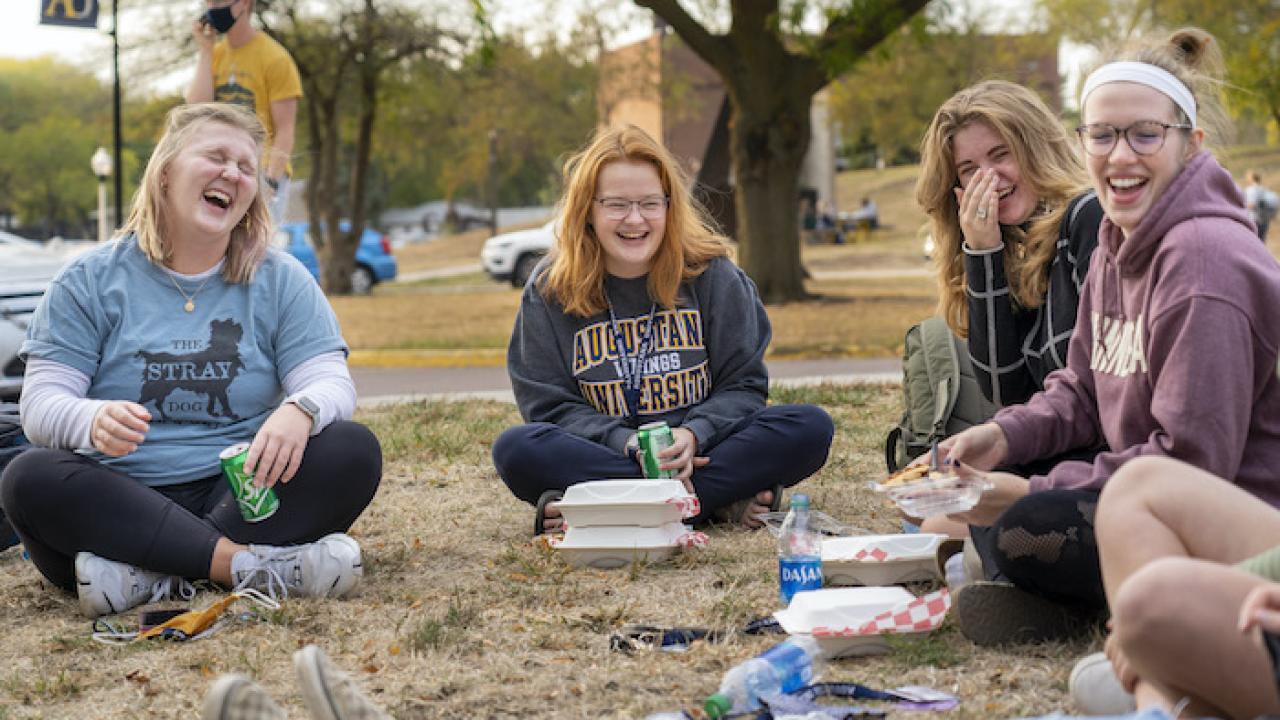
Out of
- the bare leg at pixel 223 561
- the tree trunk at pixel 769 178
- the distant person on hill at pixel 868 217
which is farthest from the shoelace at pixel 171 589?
the distant person on hill at pixel 868 217

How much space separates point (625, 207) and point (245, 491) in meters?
1.59

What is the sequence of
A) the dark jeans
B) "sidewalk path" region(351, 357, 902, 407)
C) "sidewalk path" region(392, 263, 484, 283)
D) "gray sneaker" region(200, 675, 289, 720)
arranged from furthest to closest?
"sidewalk path" region(392, 263, 484, 283) → "sidewalk path" region(351, 357, 902, 407) → the dark jeans → "gray sneaker" region(200, 675, 289, 720)

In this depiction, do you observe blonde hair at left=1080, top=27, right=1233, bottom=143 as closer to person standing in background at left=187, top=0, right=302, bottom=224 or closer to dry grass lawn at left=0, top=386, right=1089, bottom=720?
dry grass lawn at left=0, top=386, right=1089, bottom=720

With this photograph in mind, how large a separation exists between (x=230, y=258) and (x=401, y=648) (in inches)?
57.3

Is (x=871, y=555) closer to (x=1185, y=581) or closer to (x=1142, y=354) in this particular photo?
(x=1142, y=354)

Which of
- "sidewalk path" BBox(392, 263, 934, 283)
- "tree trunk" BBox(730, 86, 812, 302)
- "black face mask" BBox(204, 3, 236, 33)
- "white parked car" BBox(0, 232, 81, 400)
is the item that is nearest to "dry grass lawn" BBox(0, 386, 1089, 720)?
"white parked car" BBox(0, 232, 81, 400)

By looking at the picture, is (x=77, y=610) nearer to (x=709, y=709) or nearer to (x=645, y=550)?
(x=645, y=550)

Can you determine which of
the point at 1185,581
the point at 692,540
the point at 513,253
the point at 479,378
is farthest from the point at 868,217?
the point at 1185,581

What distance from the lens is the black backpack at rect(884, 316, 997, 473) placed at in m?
4.55

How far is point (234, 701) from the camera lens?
7.88 ft

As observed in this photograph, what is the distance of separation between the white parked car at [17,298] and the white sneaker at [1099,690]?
18.6 ft

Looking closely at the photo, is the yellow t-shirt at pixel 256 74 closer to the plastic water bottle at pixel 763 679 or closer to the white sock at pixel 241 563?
the white sock at pixel 241 563

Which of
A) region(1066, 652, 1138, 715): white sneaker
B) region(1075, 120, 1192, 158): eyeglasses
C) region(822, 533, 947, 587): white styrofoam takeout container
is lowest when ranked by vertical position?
region(822, 533, 947, 587): white styrofoam takeout container

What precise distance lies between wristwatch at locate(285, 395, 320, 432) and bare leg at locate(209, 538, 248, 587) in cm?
41
